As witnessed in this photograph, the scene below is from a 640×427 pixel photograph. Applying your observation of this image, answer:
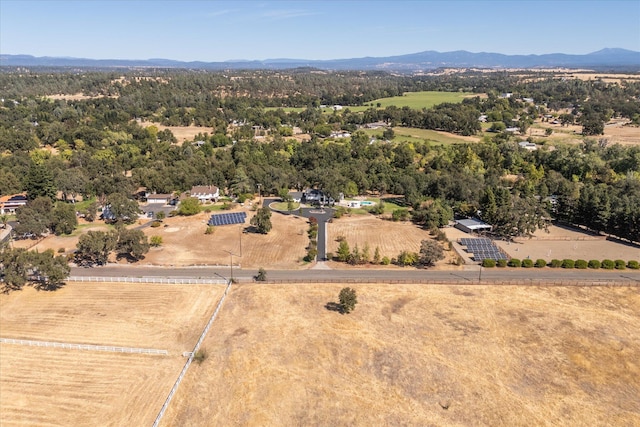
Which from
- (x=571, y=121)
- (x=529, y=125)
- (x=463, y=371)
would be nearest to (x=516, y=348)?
(x=463, y=371)

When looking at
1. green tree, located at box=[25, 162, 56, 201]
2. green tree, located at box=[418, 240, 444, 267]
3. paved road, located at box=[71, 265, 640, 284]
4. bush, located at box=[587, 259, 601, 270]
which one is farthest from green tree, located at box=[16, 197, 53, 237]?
bush, located at box=[587, 259, 601, 270]

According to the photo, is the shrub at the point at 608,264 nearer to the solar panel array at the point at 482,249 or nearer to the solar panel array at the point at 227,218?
the solar panel array at the point at 482,249

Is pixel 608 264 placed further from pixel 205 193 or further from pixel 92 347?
pixel 205 193

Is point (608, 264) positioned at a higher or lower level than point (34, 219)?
lower

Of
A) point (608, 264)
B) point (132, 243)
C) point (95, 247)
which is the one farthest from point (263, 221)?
point (608, 264)

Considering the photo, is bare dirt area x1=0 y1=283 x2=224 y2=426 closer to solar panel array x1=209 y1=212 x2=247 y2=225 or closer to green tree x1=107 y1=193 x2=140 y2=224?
green tree x1=107 y1=193 x2=140 y2=224

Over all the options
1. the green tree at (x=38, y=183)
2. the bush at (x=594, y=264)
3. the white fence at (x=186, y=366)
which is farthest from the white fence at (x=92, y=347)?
the bush at (x=594, y=264)
